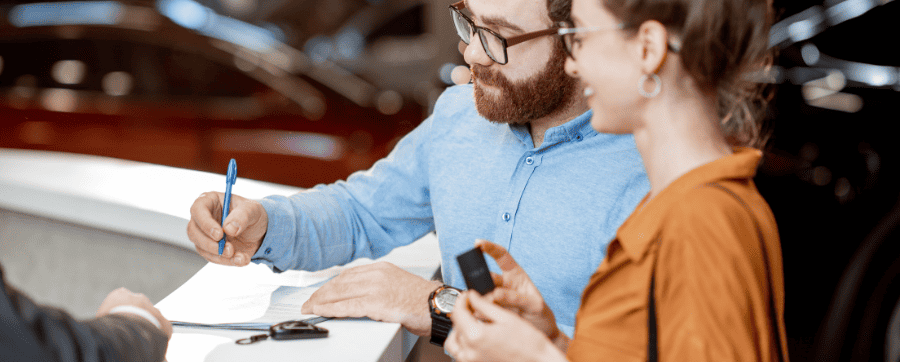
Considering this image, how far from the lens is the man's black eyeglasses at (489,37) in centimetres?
108

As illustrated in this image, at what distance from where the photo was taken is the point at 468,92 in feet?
5.12

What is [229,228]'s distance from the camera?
1191mm

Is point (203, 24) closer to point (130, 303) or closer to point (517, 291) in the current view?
point (130, 303)

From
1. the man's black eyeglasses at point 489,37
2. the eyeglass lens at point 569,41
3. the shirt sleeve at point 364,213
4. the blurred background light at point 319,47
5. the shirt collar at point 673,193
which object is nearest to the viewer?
the shirt collar at point 673,193

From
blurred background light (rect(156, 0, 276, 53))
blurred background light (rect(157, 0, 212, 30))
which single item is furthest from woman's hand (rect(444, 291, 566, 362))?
blurred background light (rect(157, 0, 212, 30))

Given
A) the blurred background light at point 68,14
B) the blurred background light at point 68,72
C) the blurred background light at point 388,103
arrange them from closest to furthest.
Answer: the blurred background light at point 68,72 → the blurred background light at point 68,14 → the blurred background light at point 388,103

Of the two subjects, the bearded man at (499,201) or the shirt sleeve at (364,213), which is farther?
the shirt sleeve at (364,213)

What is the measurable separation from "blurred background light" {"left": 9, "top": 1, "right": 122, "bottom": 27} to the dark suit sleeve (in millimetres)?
3227

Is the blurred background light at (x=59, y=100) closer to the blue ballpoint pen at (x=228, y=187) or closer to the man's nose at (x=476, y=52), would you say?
the blue ballpoint pen at (x=228, y=187)

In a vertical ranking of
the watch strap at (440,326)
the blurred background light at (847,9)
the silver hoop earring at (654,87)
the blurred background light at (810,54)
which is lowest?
the watch strap at (440,326)

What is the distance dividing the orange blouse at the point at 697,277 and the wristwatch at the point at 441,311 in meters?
0.42

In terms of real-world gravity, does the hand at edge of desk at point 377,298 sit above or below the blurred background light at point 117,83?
below

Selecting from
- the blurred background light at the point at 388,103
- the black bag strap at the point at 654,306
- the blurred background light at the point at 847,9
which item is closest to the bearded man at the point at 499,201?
the black bag strap at the point at 654,306

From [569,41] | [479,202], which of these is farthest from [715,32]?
[479,202]
